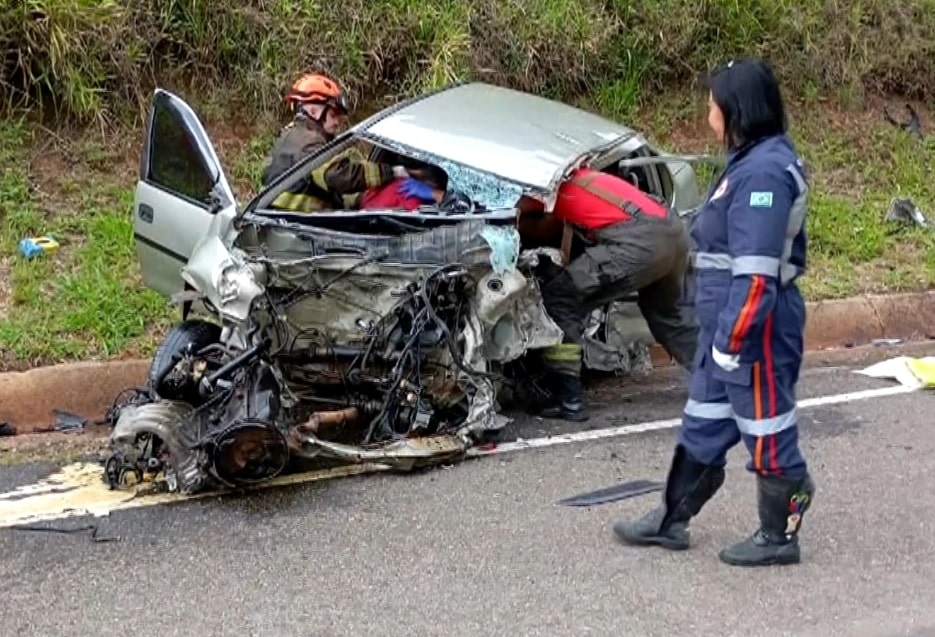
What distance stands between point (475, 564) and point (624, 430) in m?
1.68

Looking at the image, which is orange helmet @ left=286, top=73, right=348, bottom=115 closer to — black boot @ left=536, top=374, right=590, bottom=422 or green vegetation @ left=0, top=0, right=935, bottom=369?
green vegetation @ left=0, top=0, right=935, bottom=369

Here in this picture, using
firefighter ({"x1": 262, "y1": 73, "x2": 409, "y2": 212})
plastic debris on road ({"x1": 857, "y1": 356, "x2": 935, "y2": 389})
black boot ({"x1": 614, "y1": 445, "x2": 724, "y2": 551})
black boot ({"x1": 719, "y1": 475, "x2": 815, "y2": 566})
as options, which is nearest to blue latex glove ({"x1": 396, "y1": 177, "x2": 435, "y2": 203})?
firefighter ({"x1": 262, "y1": 73, "x2": 409, "y2": 212})

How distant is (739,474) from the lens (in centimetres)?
499

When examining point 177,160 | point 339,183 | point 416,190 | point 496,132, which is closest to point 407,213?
point 416,190

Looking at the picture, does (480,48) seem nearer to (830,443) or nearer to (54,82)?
(54,82)

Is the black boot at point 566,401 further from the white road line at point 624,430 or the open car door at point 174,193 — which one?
the open car door at point 174,193

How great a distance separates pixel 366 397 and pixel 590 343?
1.24 meters

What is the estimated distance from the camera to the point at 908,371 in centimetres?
647

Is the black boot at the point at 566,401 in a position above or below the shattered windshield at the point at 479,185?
below

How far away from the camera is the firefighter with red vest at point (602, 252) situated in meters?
5.50

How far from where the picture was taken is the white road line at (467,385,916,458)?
5.36 m

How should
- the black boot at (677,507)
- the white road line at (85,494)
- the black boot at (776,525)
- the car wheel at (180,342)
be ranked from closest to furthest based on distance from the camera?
the black boot at (776,525)
the black boot at (677,507)
the white road line at (85,494)
the car wheel at (180,342)

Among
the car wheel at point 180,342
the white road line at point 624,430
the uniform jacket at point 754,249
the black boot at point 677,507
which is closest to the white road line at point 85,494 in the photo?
the white road line at point 624,430

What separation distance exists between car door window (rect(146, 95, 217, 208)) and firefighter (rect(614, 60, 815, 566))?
2595 millimetres
